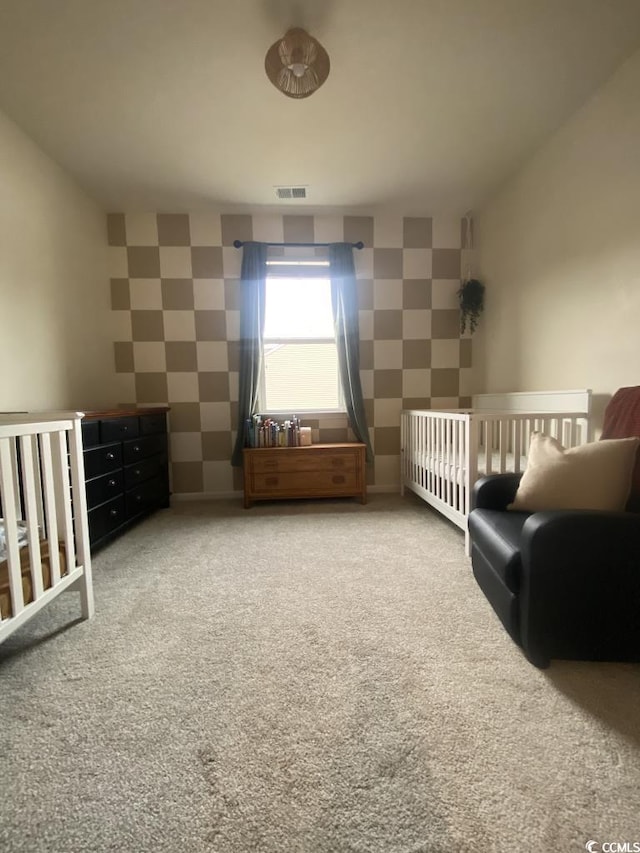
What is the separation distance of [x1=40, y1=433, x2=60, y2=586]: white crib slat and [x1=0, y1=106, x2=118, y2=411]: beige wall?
1024 mm

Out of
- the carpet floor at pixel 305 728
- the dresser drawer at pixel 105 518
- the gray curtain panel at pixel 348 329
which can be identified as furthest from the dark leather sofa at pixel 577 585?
the dresser drawer at pixel 105 518

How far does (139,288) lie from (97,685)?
9.47ft

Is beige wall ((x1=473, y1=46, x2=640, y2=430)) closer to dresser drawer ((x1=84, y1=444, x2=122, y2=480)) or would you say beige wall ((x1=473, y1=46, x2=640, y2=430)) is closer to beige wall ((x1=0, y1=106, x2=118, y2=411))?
dresser drawer ((x1=84, y1=444, x2=122, y2=480))

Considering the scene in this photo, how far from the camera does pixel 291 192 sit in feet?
8.88

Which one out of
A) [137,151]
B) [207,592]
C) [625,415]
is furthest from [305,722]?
[137,151]

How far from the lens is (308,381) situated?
125 inches

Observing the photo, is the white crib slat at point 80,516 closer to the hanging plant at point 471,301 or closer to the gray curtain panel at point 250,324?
the gray curtain panel at point 250,324

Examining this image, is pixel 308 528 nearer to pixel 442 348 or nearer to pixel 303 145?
pixel 442 348

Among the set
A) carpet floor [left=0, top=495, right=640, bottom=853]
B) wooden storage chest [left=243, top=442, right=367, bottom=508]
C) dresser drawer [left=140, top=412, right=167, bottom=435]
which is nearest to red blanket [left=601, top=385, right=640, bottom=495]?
carpet floor [left=0, top=495, right=640, bottom=853]

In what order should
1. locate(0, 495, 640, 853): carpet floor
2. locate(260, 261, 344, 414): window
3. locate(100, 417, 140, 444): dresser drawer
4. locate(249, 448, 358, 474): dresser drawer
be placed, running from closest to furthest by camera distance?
locate(0, 495, 640, 853): carpet floor, locate(100, 417, 140, 444): dresser drawer, locate(249, 448, 358, 474): dresser drawer, locate(260, 261, 344, 414): window

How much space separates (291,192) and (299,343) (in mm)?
1182

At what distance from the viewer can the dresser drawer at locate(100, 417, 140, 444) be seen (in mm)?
2055

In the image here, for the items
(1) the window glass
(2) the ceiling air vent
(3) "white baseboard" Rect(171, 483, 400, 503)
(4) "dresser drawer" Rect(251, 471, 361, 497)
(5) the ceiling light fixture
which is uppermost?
(2) the ceiling air vent

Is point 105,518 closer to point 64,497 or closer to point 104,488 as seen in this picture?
point 104,488
